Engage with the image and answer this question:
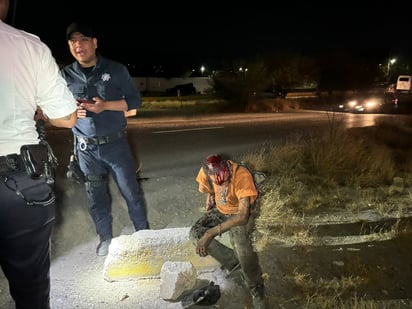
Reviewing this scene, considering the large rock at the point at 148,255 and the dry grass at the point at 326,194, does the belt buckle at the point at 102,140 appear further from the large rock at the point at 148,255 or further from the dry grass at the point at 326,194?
the dry grass at the point at 326,194

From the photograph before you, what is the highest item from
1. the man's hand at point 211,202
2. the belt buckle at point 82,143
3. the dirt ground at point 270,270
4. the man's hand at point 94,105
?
the man's hand at point 94,105

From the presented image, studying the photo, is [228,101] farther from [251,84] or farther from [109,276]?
[109,276]

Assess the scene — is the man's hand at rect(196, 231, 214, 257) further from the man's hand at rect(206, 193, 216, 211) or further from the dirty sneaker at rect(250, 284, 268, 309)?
the dirty sneaker at rect(250, 284, 268, 309)

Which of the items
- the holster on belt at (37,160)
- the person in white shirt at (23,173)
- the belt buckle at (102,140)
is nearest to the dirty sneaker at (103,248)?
the belt buckle at (102,140)

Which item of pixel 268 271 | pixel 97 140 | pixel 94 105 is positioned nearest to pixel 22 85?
pixel 94 105

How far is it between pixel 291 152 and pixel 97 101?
15.1 ft

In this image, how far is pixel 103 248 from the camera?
3.61 m

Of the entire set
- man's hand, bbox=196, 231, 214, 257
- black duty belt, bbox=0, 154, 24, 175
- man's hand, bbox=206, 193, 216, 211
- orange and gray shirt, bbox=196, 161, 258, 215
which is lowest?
man's hand, bbox=196, 231, 214, 257

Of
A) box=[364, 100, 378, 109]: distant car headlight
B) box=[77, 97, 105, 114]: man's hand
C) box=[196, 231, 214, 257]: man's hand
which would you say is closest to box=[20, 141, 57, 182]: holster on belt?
box=[77, 97, 105, 114]: man's hand

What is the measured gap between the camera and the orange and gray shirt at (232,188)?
2973mm

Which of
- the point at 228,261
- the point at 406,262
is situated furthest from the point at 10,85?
the point at 406,262

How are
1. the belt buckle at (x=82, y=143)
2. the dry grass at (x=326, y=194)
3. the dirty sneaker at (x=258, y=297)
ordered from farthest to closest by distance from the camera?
the belt buckle at (x=82, y=143), the dry grass at (x=326, y=194), the dirty sneaker at (x=258, y=297)

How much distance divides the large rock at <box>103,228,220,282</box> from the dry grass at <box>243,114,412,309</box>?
0.79 meters

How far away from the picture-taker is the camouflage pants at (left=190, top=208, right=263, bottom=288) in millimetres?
2967
